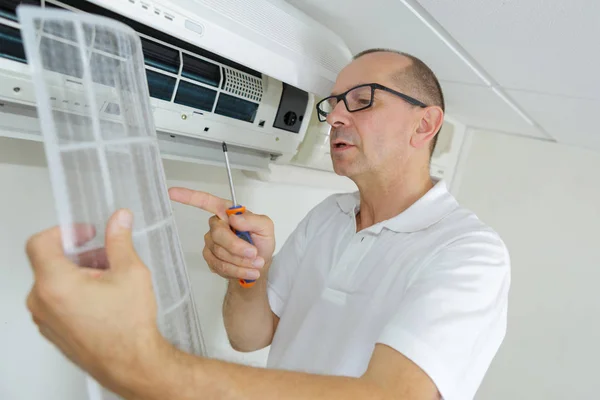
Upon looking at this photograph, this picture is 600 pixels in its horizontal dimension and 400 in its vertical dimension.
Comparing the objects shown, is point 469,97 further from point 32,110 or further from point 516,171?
point 32,110

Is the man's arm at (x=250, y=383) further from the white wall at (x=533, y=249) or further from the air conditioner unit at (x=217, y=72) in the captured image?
the white wall at (x=533, y=249)

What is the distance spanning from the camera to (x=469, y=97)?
5.92ft

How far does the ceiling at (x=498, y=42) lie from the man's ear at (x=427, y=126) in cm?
19

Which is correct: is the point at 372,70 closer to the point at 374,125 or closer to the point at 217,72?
the point at 374,125

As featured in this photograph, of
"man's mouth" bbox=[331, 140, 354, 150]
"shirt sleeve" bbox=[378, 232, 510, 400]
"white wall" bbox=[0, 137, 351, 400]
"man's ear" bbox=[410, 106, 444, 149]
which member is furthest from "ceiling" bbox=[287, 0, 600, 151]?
"white wall" bbox=[0, 137, 351, 400]

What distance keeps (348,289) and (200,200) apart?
41 centimetres

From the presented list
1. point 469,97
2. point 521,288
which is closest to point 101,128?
point 469,97

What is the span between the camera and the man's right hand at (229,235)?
89 centimetres

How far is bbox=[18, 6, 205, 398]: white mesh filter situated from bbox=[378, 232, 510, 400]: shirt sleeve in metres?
0.35

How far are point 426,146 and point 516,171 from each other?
1602 mm

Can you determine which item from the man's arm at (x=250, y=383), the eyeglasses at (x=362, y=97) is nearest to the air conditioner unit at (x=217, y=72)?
the eyeglasses at (x=362, y=97)

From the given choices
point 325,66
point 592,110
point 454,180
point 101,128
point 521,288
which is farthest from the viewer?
point 454,180

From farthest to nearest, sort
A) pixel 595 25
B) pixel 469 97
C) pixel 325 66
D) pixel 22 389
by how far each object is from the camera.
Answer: pixel 469 97
pixel 325 66
pixel 22 389
pixel 595 25

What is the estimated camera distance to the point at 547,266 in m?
2.41
